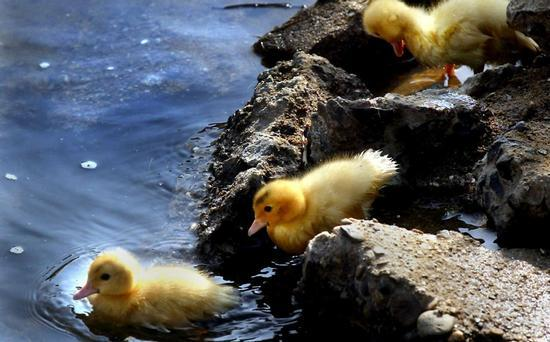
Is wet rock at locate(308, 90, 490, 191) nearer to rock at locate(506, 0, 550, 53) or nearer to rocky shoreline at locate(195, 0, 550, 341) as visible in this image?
rocky shoreline at locate(195, 0, 550, 341)

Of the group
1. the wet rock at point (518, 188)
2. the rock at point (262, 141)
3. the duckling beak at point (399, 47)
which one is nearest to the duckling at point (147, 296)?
the rock at point (262, 141)

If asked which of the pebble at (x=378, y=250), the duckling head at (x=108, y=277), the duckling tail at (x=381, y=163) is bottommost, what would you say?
the duckling head at (x=108, y=277)

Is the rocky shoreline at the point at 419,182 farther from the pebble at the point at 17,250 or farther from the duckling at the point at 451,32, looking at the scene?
the pebble at the point at 17,250

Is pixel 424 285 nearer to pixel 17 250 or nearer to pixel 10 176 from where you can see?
pixel 17 250

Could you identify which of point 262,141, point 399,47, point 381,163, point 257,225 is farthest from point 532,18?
point 257,225

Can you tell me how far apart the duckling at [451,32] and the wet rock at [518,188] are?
155 centimetres

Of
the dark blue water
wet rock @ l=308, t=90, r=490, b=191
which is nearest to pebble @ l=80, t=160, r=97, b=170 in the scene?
the dark blue water

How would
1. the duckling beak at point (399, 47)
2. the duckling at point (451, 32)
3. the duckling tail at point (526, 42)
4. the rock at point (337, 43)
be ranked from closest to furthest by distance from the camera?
the duckling tail at point (526, 42), the duckling at point (451, 32), the duckling beak at point (399, 47), the rock at point (337, 43)

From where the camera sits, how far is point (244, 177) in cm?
520

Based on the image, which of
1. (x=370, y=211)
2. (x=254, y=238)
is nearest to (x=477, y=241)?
(x=370, y=211)

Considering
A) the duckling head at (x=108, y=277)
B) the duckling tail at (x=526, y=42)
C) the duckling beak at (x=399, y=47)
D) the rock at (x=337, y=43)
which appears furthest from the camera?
the rock at (x=337, y=43)

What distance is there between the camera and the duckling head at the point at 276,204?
484cm

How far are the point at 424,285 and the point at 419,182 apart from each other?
130 cm

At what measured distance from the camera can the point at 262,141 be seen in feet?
17.6
